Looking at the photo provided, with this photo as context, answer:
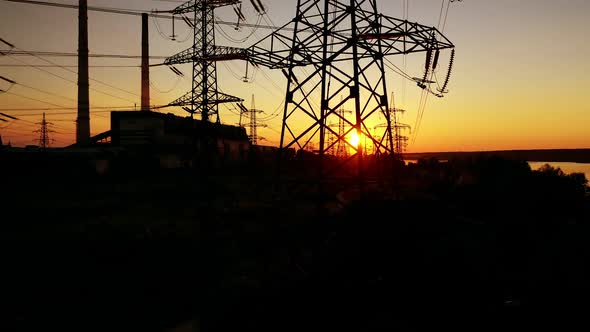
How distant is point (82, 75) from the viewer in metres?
41.5

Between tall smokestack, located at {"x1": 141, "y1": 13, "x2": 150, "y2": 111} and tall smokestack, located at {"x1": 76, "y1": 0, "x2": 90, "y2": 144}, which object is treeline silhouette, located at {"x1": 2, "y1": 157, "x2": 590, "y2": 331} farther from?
tall smokestack, located at {"x1": 141, "y1": 13, "x2": 150, "y2": 111}

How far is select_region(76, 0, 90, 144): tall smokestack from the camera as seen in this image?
41562 millimetres

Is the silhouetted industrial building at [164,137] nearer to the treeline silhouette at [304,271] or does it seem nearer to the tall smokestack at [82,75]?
the tall smokestack at [82,75]

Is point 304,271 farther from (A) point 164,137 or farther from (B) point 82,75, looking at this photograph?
(B) point 82,75

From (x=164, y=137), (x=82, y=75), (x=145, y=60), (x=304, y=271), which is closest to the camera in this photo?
(x=304, y=271)

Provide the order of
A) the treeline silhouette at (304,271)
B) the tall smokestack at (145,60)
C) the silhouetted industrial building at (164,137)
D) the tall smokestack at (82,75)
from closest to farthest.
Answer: the treeline silhouette at (304,271), the silhouetted industrial building at (164,137), the tall smokestack at (82,75), the tall smokestack at (145,60)

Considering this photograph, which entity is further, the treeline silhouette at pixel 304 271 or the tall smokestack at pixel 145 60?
the tall smokestack at pixel 145 60

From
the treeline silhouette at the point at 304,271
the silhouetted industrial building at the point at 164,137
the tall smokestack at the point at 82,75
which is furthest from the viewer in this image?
the tall smokestack at the point at 82,75

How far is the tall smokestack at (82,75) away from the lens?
41.6 meters

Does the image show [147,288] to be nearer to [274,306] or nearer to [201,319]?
[201,319]

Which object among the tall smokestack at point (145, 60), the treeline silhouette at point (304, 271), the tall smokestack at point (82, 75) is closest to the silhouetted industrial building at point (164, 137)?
the tall smokestack at point (82, 75)

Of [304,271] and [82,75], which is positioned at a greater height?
[82,75]

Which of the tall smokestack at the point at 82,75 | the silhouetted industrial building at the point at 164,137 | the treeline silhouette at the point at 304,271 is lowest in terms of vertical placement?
the treeline silhouette at the point at 304,271

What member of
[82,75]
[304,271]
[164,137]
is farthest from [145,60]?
[304,271]
